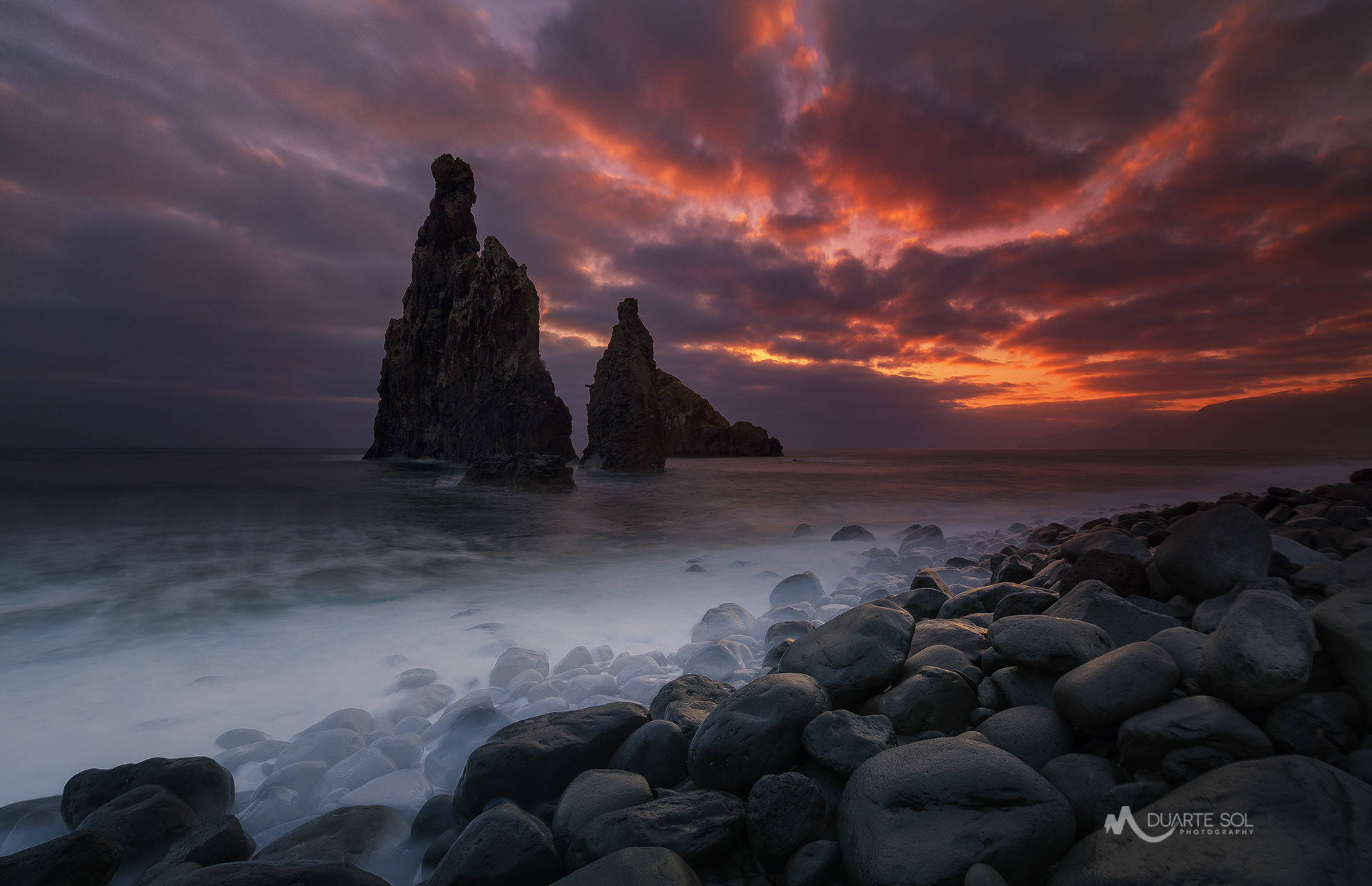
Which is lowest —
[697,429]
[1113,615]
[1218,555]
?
[1113,615]

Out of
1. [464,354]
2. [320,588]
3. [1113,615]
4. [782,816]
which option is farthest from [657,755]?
[464,354]

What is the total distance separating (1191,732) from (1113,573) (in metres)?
2.43

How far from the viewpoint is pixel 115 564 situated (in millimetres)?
9188

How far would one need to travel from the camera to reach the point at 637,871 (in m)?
1.80

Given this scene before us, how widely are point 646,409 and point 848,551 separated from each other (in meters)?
31.4

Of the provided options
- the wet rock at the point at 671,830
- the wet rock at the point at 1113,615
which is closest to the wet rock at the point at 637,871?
the wet rock at the point at 671,830

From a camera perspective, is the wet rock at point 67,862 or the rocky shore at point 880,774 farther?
the wet rock at point 67,862

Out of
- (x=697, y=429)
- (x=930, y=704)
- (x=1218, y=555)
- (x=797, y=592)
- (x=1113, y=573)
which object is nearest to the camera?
(x=930, y=704)

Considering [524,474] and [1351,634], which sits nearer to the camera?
[1351,634]

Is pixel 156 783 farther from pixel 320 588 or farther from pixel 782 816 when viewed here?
pixel 320 588

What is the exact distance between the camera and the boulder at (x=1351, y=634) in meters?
2.15

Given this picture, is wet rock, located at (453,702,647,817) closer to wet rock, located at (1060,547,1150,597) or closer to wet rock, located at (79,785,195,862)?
wet rock, located at (79,785,195,862)

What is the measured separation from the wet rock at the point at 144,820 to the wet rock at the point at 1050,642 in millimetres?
4248

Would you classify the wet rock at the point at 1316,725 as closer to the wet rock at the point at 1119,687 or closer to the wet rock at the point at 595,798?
the wet rock at the point at 1119,687
